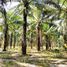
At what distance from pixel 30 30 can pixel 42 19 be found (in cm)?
601

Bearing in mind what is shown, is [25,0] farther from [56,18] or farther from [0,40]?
[0,40]

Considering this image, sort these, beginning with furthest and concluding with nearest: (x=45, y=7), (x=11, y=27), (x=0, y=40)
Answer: (x=0, y=40) < (x=11, y=27) < (x=45, y=7)

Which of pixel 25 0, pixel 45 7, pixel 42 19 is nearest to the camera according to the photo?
pixel 25 0

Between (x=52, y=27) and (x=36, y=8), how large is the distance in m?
8.76

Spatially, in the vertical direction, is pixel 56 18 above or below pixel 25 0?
below

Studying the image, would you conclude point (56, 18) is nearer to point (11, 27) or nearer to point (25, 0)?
point (25, 0)

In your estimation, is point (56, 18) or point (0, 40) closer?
point (56, 18)

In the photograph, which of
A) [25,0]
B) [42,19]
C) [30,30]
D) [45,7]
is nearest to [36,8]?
[45,7]

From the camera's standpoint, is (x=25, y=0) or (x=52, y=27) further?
(x=52, y=27)

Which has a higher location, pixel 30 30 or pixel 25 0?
pixel 25 0

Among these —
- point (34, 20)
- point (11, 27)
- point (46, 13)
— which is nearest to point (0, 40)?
point (11, 27)

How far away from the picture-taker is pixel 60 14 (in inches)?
1143

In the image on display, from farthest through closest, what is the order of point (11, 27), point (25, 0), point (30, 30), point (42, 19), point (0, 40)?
point (0, 40) < point (11, 27) < point (30, 30) < point (42, 19) < point (25, 0)

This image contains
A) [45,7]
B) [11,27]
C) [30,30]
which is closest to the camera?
[45,7]
